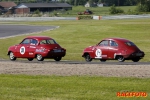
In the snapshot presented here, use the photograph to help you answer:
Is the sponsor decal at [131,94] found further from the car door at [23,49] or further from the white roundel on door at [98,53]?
the car door at [23,49]

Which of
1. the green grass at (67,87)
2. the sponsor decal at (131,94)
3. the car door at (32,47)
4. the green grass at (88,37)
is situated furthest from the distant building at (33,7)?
the sponsor decal at (131,94)

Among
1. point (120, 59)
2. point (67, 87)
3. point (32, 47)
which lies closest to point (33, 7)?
point (32, 47)

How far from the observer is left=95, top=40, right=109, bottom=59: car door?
26.3 metres

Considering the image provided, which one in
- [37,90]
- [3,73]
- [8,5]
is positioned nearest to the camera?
[37,90]

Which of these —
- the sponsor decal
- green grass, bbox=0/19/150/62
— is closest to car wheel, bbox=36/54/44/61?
green grass, bbox=0/19/150/62

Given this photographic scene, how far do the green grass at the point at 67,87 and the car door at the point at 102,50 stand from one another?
10895 mm

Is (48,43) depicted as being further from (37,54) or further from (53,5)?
(53,5)

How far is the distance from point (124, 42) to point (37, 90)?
1380cm

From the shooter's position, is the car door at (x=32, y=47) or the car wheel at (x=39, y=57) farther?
the car door at (x=32, y=47)

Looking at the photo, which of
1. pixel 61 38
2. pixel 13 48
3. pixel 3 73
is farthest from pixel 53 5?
pixel 3 73

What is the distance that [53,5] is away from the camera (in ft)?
558

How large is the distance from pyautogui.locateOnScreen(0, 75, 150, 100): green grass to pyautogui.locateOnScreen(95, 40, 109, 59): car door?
10895 mm

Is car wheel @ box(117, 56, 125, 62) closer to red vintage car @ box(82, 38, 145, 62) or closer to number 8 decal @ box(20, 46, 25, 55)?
red vintage car @ box(82, 38, 145, 62)

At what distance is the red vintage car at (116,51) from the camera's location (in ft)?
83.4
